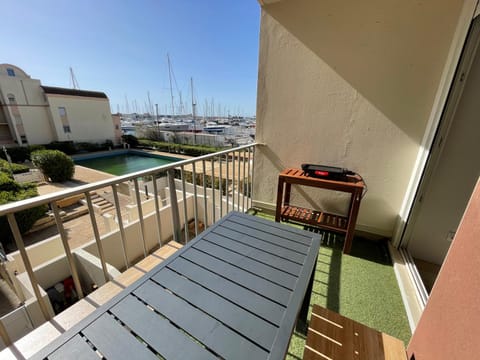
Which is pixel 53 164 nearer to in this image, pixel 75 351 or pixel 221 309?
pixel 75 351

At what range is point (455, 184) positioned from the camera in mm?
1798

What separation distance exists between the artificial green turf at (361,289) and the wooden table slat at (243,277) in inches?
26.3

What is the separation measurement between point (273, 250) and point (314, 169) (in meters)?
1.31

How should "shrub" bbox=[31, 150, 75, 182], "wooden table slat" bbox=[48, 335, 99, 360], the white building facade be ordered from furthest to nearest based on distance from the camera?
the white building facade
"shrub" bbox=[31, 150, 75, 182]
"wooden table slat" bbox=[48, 335, 99, 360]

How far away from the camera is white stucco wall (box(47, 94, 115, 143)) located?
1803cm

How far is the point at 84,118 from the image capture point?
19.7 m

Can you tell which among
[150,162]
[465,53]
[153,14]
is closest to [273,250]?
[465,53]

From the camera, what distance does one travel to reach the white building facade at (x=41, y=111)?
16453 mm

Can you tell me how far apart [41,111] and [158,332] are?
25277 mm

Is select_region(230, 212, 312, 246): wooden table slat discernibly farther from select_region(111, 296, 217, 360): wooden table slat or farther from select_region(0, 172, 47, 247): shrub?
select_region(0, 172, 47, 247): shrub

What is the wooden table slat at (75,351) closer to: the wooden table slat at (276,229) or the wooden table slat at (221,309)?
the wooden table slat at (221,309)

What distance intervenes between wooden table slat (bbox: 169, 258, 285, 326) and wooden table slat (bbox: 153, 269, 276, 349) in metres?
0.02

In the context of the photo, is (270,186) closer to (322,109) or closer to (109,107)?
(322,109)

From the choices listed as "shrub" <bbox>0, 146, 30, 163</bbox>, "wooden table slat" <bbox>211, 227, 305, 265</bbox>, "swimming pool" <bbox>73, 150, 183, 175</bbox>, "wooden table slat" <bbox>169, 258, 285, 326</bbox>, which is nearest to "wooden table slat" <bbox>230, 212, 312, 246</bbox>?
"wooden table slat" <bbox>211, 227, 305, 265</bbox>
